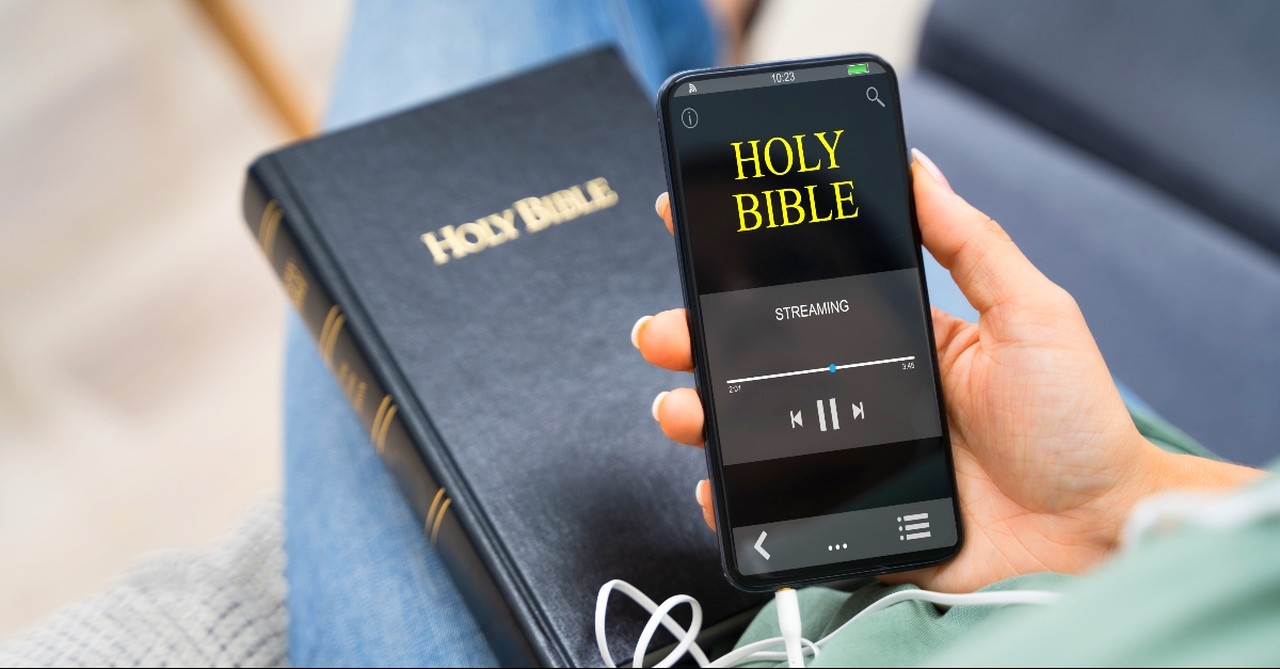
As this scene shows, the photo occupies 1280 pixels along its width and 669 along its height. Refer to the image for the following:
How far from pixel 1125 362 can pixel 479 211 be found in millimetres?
541

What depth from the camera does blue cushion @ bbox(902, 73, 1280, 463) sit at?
0.75 m

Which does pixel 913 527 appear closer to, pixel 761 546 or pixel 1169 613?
pixel 761 546

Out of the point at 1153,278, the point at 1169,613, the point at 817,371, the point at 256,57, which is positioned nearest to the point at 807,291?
the point at 817,371

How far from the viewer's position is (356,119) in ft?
2.85

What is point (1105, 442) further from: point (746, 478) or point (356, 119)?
point (356, 119)

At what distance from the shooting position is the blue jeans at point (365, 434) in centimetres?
65

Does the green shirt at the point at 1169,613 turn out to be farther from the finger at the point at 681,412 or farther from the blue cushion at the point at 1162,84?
the blue cushion at the point at 1162,84

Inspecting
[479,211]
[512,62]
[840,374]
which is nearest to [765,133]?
[840,374]

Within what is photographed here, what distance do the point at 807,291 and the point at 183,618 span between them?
0.45 metres

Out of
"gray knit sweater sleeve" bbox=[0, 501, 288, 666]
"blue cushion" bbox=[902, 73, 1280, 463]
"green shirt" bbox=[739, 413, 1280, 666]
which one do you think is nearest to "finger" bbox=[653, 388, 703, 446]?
"green shirt" bbox=[739, 413, 1280, 666]

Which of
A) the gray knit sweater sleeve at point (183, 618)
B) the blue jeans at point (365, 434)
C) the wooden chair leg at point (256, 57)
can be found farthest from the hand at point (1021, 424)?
the wooden chair leg at point (256, 57)

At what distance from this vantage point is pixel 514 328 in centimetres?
63

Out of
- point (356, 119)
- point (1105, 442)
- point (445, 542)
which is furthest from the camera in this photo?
point (356, 119)

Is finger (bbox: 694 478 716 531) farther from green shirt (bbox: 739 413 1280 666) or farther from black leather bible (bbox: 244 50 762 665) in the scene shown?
green shirt (bbox: 739 413 1280 666)
